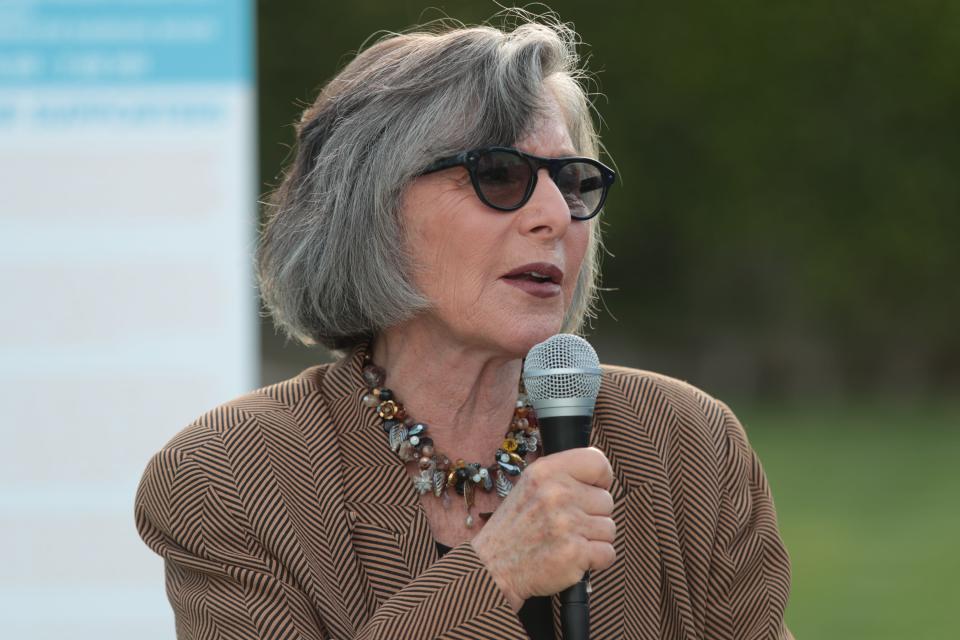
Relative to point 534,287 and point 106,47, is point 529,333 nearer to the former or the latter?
point 534,287

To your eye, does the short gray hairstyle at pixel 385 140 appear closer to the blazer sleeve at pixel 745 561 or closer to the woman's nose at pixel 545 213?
the woman's nose at pixel 545 213

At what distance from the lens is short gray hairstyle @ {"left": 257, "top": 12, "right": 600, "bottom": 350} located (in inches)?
109

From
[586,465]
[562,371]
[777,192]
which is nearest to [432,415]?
[562,371]

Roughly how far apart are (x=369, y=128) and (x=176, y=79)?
205 centimetres

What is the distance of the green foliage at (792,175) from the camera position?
765 inches

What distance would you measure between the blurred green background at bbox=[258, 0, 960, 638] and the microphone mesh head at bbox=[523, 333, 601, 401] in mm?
15405

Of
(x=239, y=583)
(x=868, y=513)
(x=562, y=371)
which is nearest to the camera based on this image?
(x=562, y=371)

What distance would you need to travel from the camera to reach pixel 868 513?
45.5 ft

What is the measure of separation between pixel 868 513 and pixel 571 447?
12.5 meters

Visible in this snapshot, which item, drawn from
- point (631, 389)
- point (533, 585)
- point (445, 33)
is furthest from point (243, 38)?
point (533, 585)

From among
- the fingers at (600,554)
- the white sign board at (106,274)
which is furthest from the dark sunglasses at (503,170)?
the white sign board at (106,274)

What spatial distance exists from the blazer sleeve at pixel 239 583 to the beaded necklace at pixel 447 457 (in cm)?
39

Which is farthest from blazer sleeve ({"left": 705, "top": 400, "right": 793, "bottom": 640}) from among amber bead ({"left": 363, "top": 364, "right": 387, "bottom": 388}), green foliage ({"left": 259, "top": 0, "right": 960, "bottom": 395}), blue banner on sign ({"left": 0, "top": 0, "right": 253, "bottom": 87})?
green foliage ({"left": 259, "top": 0, "right": 960, "bottom": 395})

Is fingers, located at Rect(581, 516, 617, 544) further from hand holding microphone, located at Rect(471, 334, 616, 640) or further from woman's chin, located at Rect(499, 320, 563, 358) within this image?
woman's chin, located at Rect(499, 320, 563, 358)
